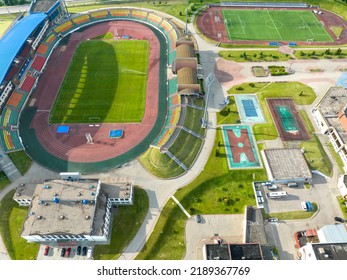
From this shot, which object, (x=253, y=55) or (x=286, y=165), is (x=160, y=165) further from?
(x=253, y=55)

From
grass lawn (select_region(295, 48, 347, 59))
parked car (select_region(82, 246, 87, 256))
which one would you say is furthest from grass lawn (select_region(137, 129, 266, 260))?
grass lawn (select_region(295, 48, 347, 59))

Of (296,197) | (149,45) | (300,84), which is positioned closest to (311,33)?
(300,84)

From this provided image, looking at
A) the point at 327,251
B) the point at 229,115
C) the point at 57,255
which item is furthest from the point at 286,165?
the point at 57,255

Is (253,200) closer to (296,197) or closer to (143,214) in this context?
(296,197)

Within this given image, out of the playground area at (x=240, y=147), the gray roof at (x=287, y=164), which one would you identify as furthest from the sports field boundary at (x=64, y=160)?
the gray roof at (x=287, y=164)

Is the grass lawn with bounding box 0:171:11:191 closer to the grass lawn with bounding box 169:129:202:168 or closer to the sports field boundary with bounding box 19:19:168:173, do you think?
the sports field boundary with bounding box 19:19:168:173

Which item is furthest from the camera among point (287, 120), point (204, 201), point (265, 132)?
point (287, 120)

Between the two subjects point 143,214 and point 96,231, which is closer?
point 96,231
